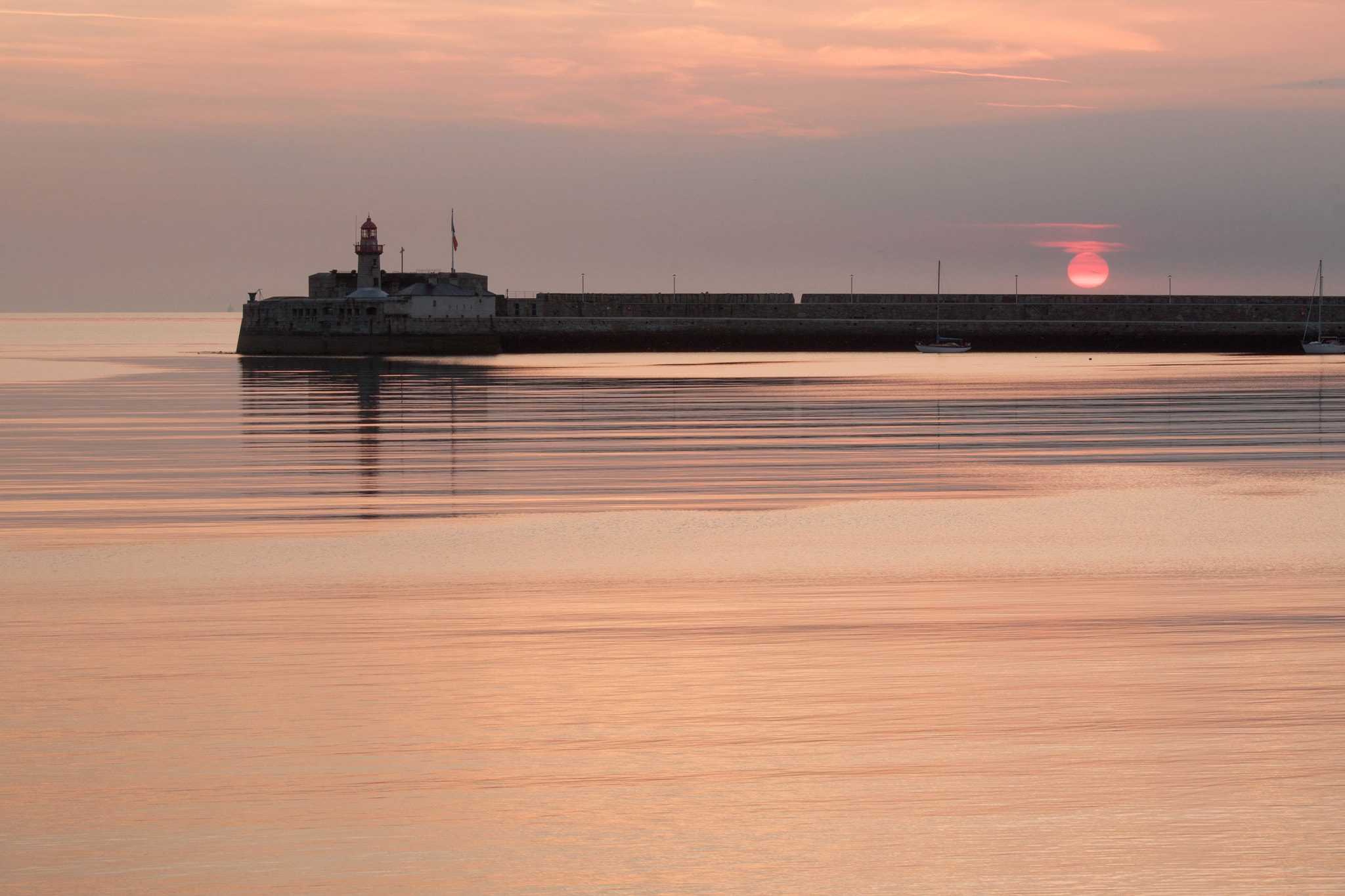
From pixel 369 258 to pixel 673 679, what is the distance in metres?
77.3

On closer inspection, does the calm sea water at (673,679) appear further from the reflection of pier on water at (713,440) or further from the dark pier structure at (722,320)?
the dark pier structure at (722,320)

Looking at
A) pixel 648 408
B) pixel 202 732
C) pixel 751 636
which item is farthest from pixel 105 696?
pixel 648 408

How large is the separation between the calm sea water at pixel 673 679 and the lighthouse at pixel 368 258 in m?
64.0

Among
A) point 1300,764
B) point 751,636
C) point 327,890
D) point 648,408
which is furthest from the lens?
point 648,408

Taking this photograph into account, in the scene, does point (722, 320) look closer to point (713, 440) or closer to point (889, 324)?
point (889, 324)

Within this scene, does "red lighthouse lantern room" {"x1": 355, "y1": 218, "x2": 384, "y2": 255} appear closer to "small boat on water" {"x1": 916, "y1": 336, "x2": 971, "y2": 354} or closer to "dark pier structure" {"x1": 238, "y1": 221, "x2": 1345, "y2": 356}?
"dark pier structure" {"x1": 238, "y1": 221, "x2": 1345, "y2": 356}

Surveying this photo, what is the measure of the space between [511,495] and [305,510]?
2388mm

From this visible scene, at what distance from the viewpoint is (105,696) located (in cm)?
709

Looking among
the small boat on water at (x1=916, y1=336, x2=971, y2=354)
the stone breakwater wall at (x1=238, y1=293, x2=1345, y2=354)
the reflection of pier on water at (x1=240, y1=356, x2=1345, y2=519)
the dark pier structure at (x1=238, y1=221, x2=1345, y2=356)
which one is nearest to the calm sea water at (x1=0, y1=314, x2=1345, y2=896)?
the reflection of pier on water at (x1=240, y1=356, x2=1345, y2=519)

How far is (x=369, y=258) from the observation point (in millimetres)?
81562

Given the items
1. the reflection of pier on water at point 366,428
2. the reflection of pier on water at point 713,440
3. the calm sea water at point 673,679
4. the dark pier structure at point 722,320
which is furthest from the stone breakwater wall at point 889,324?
the calm sea water at point 673,679

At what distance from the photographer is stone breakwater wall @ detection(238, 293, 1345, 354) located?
81.8m

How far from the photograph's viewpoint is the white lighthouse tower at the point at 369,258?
A: 266 feet

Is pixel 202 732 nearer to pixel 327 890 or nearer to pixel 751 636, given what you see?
pixel 327 890
